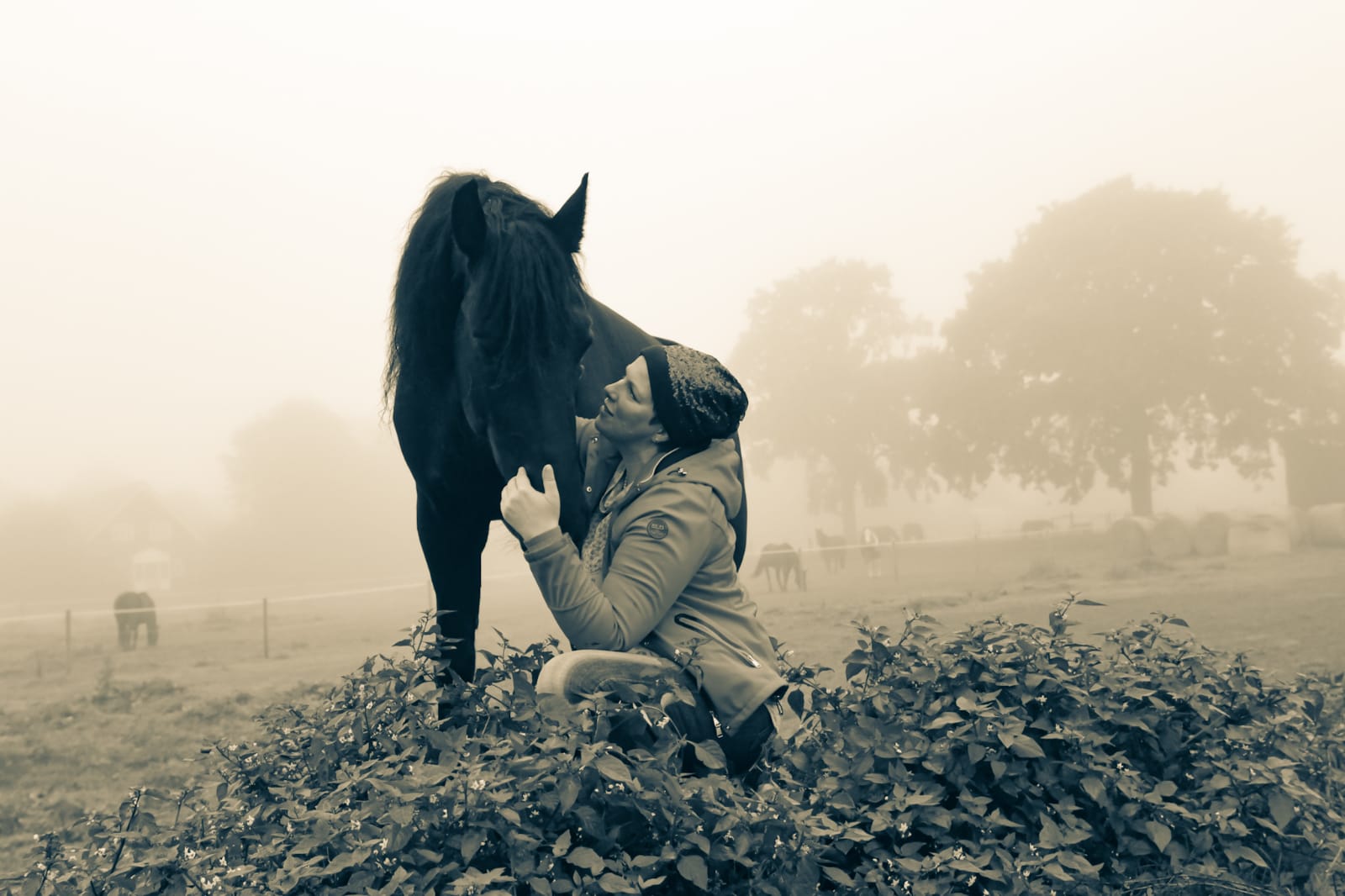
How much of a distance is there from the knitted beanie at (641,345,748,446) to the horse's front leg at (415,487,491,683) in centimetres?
107

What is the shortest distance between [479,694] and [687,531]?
779mm

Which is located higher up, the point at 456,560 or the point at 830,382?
the point at 830,382

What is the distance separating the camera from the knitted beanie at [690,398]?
247 cm

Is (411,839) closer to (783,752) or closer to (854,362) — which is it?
(783,752)

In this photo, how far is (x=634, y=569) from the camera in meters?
2.34

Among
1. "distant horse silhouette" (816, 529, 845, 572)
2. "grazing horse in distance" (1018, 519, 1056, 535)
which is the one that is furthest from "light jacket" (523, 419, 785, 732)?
"grazing horse in distance" (1018, 519, 1056, 535)

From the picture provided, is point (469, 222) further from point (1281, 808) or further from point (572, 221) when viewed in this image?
point (1281, 808)

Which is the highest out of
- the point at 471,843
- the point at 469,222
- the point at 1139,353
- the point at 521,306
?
the point at 1139,353

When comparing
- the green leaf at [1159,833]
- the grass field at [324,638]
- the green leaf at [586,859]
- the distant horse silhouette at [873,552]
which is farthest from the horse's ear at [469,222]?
the distant horse silhouette at [873,552]

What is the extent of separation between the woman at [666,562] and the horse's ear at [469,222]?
1.80ft

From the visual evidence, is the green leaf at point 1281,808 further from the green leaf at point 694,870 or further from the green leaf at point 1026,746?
the green leaf at point 694,870

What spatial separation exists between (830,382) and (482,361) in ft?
78.2

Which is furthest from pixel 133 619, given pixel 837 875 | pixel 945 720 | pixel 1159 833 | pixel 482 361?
pixel 1159 833

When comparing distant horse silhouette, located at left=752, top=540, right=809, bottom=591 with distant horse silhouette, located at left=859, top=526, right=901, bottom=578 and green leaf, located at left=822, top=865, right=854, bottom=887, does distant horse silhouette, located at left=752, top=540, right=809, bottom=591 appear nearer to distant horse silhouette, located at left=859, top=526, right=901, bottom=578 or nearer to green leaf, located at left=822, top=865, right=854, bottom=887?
distant horse silhouette, located at left=859, top=526, right=901, bottom=578
